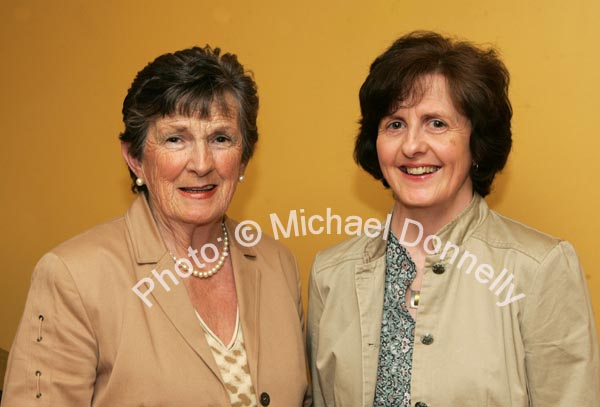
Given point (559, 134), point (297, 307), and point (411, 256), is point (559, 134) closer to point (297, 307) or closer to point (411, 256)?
point (411, 256)

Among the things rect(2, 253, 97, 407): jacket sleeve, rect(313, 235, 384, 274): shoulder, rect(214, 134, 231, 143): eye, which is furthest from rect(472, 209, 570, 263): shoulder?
rect(2, 253, 97, 407): jacket sleeve

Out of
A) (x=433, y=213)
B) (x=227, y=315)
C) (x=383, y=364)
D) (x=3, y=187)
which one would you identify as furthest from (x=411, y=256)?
(x=3, y=187)

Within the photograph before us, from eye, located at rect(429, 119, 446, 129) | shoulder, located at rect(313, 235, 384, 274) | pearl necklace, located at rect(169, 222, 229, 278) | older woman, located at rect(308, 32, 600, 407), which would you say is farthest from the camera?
shoulder, located at rect(313, 235, 384, 274)

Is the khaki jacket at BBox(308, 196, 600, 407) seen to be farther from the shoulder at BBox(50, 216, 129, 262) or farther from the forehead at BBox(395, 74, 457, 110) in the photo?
the shoulder at BBox(50, 216, 129, 262)

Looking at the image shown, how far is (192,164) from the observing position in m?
2.18

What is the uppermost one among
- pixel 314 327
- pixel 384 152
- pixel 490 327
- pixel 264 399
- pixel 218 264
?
pixel 384 152

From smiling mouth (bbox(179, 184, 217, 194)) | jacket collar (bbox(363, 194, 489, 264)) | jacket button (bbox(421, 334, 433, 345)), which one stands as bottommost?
jacket button (bbox(421, 334, 433, 345))

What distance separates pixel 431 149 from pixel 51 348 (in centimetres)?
112

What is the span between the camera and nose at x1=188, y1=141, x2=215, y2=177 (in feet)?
7.11

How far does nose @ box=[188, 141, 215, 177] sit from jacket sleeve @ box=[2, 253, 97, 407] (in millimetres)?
443

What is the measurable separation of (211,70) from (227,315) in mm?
701

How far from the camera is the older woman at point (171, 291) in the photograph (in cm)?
197

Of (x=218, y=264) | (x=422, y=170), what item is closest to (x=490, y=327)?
(x=422, y=170)

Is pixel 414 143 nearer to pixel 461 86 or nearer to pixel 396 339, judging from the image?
pixel 461 86
